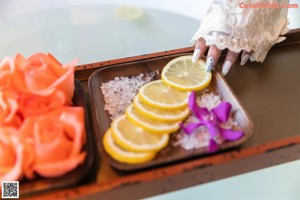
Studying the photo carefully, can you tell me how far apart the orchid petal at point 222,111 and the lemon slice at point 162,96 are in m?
0.07

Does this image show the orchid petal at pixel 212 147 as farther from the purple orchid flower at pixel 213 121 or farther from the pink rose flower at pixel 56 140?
the pink rose flower at pixel 56 140

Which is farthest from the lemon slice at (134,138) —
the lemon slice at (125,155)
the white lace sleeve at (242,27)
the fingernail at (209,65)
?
the white lace sleeve at (242,27)

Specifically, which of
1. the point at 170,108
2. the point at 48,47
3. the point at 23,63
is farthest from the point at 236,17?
the point at 48,47

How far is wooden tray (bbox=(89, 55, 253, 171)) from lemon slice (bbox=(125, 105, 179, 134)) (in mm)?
39

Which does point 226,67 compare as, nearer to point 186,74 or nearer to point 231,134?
point 186,74

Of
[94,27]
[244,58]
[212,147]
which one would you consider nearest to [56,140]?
[212,147]

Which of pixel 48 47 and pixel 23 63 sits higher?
pixel 23 63

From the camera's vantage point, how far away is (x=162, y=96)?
78 cm

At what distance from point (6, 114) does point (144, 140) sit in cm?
29

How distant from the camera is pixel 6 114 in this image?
67 cm

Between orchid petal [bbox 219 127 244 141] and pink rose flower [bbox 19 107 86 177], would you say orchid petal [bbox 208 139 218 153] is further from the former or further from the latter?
pink rose flower [bbox 19 107 86 177]

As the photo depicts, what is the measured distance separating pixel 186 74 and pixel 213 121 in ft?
0.61

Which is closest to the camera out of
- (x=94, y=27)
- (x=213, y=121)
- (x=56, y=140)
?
(x=56, y=140)

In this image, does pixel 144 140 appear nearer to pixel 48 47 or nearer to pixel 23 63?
pixel 23 63
